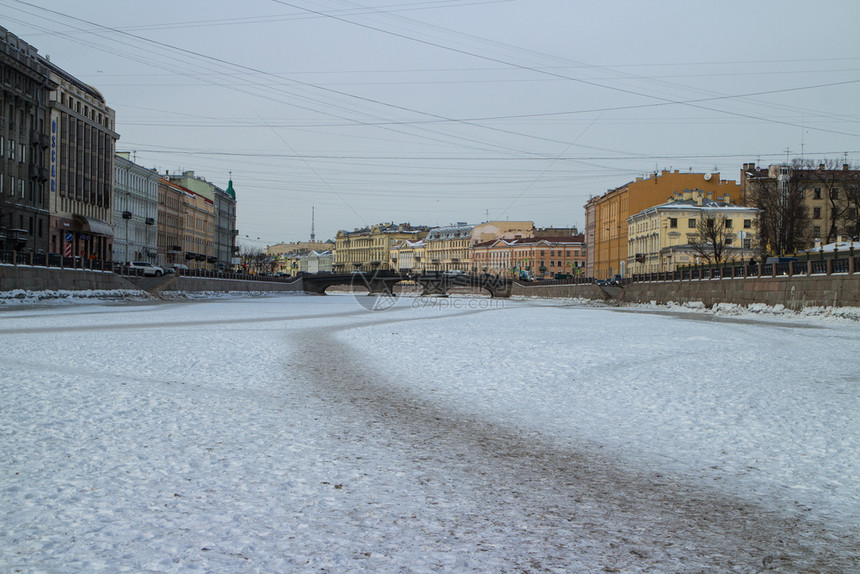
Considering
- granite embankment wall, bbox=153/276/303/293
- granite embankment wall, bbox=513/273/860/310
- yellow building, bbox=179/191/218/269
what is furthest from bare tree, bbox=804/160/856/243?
yellow building, bbox=179/191/218/269

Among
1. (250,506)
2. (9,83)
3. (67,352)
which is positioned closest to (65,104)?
(9,83)

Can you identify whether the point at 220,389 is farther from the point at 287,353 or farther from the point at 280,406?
the point at 287,353

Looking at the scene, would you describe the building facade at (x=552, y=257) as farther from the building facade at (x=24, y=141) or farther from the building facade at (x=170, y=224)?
the building facade at (x=24, y=141)

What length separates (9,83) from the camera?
59719 mm

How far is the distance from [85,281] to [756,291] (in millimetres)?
36960

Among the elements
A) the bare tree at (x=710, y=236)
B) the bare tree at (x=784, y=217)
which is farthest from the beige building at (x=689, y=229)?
the bare tree at (x=784, y=217)

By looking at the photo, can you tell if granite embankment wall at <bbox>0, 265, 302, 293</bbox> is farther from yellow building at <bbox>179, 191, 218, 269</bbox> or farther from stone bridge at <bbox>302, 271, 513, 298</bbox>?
yellow building at <bbox>179, 191, 218, 269</bbox>

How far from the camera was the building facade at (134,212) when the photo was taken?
9600 centimetres

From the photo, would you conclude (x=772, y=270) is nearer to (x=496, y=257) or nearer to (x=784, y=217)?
(x=784, y=217)

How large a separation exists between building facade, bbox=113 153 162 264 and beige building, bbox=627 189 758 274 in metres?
60.4

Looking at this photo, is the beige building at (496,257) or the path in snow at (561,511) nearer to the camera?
the path in snow at (561,511)

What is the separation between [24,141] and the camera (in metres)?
62.6

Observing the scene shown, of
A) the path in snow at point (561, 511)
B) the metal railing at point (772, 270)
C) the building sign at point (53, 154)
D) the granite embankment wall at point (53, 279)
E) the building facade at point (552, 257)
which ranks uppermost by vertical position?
the building sign at point (53, 154)

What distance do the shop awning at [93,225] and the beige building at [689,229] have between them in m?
60.0
